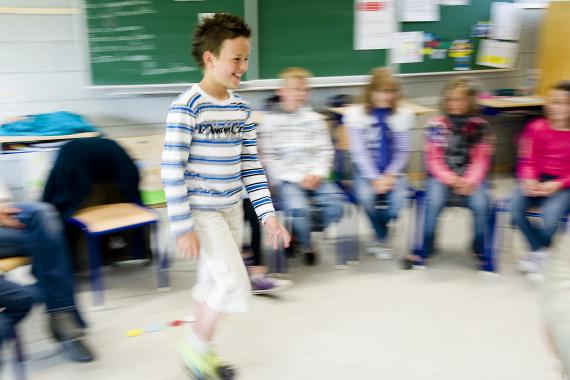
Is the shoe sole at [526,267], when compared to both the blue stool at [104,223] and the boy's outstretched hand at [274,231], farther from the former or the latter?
the blue stool at [104,223]

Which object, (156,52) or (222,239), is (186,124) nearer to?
(222,239)

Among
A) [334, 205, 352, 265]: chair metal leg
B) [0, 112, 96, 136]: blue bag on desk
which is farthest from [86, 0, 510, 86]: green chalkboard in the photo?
[334, 205, 352, 265]: chair metal leg

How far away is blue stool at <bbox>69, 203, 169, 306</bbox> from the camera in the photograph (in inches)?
110

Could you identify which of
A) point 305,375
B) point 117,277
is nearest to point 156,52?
point 117,277

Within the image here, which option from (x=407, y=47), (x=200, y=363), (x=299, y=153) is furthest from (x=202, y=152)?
(x=407, y=47)

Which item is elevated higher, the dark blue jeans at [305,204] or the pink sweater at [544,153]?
the pink sweater at [544,153]

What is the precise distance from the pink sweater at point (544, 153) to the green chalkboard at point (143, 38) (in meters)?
2.10

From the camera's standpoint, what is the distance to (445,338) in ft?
8.39

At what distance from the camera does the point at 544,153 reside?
3205 millimetres

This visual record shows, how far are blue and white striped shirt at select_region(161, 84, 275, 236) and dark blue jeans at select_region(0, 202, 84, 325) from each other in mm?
701

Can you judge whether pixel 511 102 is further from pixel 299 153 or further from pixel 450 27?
pixel 299 153

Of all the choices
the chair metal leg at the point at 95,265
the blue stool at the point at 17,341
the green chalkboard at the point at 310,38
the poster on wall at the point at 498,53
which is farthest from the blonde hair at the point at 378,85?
the blue stool at the point at 17,341

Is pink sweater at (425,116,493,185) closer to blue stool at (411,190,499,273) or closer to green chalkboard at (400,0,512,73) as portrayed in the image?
blue stool at (411,190,499,273)

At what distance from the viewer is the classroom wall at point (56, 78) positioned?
3.68 m
